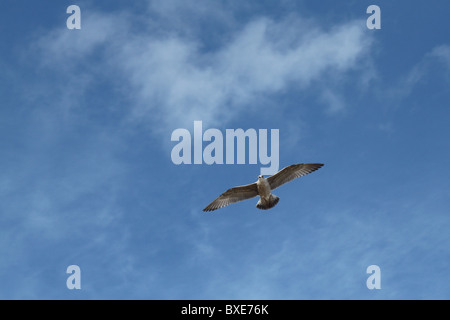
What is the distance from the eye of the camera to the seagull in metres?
30.2

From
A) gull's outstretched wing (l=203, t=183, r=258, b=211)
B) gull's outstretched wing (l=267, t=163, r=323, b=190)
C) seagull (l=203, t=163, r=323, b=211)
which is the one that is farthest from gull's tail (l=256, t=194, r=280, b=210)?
gull's outstretched wing (l=203, t=183, r=258, b=211)

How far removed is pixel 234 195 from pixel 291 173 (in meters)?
3.47

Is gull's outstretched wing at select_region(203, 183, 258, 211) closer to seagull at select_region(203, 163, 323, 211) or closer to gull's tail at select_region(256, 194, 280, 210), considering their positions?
seagull at select_region(203, 163, 323, 211)

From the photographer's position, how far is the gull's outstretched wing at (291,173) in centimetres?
3025

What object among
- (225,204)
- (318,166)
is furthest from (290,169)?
(225,204)

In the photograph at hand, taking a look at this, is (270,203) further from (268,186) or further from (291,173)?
(291,173)

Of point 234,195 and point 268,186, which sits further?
point 234,195

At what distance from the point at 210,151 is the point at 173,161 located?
6.61 ft

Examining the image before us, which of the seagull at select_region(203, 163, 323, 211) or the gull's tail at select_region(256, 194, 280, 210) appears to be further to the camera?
the gull's tail at select_region(256, 194, 280, 210)

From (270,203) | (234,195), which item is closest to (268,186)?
(270,203)

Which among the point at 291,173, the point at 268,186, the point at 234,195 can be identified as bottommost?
the point at 234,195

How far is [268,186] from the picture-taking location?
99.2 feet
